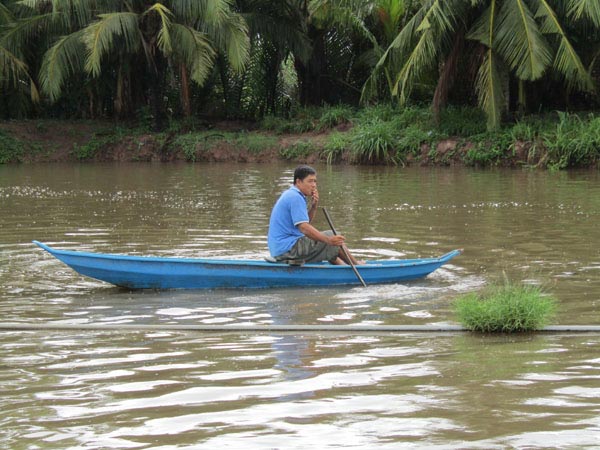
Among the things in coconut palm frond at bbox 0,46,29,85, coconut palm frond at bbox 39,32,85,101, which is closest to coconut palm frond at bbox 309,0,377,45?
coconut palm frond at bbox 39,32,85,101

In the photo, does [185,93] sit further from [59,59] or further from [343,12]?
[343,12]

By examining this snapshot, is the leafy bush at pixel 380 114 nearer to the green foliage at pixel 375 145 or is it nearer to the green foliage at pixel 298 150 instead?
the green foliage at pixel 375 145

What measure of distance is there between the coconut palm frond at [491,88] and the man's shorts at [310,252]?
13.4 metres

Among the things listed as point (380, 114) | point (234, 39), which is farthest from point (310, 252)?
point (234, 39)

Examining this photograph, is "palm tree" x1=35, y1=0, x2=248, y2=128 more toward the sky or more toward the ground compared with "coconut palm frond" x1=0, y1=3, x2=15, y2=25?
more toward the ground

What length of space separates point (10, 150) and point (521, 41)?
50.6 feet

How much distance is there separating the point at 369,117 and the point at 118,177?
777 centimetres

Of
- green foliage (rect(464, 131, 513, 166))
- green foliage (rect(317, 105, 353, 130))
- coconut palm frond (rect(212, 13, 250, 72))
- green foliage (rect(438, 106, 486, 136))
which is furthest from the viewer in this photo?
green foliage (rect(317, 105, 353, 130))

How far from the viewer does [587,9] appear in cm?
2020

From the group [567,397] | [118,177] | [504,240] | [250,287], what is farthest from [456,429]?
[118,177]

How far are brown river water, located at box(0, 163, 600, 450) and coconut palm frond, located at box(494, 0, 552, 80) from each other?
6.51 metres

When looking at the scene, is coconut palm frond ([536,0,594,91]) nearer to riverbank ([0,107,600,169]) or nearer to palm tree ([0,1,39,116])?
riverbank ([0,107,600,169])

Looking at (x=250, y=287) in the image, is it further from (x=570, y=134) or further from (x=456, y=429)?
(x=570, y=134)

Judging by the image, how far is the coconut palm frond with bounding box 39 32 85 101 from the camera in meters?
26.0
